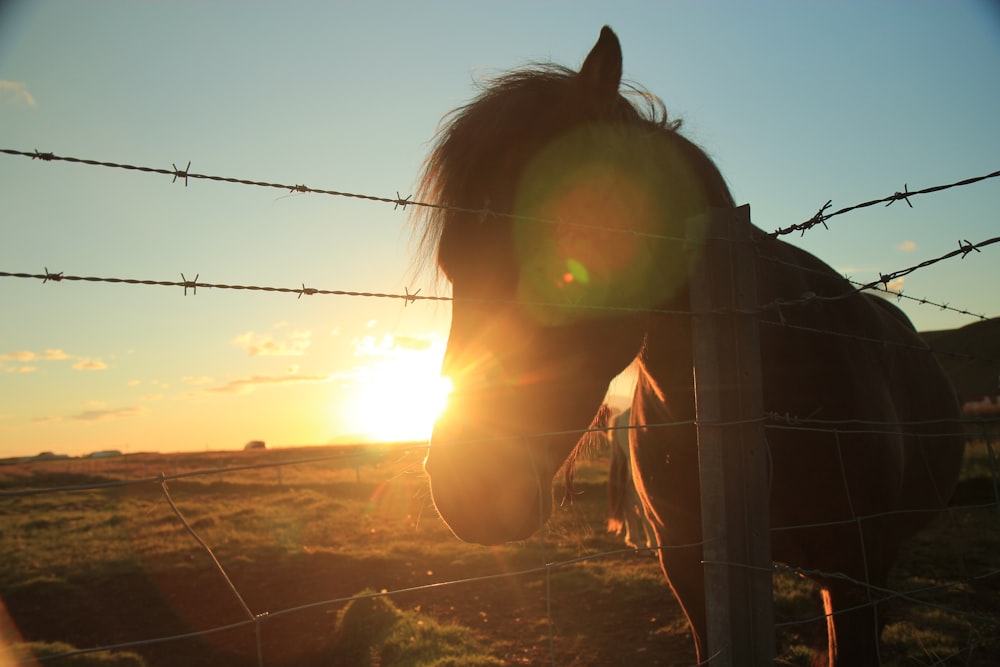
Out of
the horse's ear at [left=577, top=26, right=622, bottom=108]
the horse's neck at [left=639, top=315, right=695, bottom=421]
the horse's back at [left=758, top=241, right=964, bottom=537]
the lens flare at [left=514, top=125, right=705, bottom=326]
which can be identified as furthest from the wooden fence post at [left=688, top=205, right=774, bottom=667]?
the horse's ear at [left=577, top=26, right=622, bottom=108]

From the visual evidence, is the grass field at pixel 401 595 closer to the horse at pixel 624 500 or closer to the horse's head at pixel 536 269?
the horse's head at pixel 536 269

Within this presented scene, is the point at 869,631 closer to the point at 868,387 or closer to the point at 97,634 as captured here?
the point at 868,387

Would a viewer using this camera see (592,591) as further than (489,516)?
Yes

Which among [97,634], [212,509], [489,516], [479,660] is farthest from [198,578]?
[489,516]

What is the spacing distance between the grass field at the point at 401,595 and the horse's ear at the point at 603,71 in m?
1.36

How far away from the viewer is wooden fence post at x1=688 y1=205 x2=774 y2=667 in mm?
1665

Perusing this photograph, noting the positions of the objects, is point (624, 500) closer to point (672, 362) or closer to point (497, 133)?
point (672, 362)

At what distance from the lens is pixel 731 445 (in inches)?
67.6

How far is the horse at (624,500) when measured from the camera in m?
8.07

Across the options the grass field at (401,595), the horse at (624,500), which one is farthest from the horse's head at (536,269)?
the horse at (624,500)

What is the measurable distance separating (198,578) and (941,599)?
9.38 m

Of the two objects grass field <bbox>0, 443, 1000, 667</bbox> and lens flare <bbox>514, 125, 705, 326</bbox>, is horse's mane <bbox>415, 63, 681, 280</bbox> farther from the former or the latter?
grass field <bbox>0, 443, 1000, 667</bbox>

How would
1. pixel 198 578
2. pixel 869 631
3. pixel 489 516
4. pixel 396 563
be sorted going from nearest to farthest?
pixel 489 516
pixel 869 631
pixel 198 578
pixel 396 563

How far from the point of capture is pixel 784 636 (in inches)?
198
